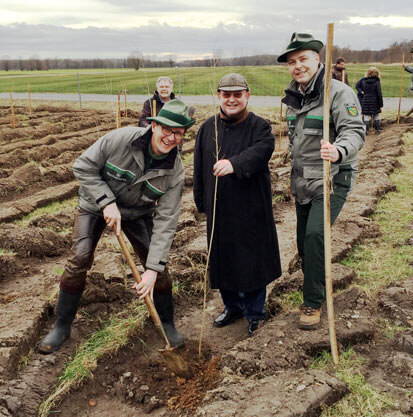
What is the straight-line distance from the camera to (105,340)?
3309mm

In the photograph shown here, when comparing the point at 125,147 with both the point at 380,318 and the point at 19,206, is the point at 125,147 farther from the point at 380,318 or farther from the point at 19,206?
the point at 19,206

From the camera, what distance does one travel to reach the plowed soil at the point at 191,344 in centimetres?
257

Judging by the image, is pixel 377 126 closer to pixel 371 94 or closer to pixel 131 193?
pixel 371 94

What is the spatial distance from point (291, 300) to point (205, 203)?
1166mm

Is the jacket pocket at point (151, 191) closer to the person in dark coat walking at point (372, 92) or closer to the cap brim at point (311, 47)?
the cap brim at point (311, 47)

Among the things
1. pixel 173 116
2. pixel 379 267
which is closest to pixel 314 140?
pixel 173 116

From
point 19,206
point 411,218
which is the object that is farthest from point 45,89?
point 411,218

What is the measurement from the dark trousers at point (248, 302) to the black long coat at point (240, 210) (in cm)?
18

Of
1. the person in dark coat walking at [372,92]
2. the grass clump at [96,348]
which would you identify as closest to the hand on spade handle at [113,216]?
the grass clump at [96,348]

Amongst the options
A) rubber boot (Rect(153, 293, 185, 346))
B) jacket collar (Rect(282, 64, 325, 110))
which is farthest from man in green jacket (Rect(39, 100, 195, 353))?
jacket collar (Rect(282, 64, 325, 110))

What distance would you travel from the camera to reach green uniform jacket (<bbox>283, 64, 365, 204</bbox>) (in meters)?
2.80

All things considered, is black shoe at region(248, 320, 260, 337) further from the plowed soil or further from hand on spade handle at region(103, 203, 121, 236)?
hand on spade handle at region(103, 203, 121, 236)

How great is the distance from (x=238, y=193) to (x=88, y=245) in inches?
42.3

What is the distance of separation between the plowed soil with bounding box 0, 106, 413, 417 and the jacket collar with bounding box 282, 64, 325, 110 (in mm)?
1533
